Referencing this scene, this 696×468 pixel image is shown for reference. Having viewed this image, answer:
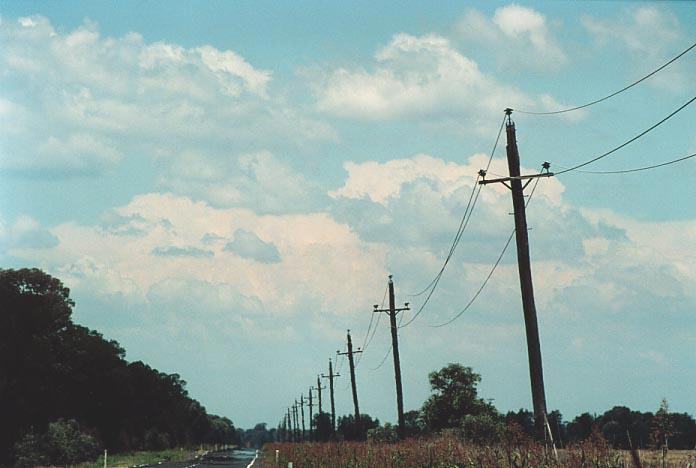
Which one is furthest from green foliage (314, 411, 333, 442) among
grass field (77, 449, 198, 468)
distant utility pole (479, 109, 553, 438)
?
distant utility pole (479, 109, 553, 438)

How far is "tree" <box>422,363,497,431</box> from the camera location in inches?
3054

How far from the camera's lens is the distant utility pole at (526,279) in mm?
25500

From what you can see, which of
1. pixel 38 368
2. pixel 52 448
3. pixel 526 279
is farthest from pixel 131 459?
pixel 526 279

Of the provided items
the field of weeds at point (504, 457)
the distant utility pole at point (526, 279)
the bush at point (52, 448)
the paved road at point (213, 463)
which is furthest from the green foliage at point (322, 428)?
the distant utility pole at point (526, 279)

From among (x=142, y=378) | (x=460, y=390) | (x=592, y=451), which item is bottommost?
(x=592, y=451)

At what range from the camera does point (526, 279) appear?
26.4 m

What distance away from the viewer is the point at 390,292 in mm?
56875

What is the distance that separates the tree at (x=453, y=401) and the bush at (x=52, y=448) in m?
26.7

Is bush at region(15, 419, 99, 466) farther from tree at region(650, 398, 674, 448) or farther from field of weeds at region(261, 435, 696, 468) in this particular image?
tree at region(650, 398, 674, 448)

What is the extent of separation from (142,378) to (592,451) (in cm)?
11641

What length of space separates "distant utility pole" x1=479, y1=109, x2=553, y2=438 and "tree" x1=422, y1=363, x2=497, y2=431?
2009 inches

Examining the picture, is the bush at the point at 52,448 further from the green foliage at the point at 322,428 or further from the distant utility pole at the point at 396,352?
the green foliage at the point at 322,428

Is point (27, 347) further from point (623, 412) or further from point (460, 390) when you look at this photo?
point (623, 412)

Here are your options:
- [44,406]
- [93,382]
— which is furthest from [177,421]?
[44,406]
